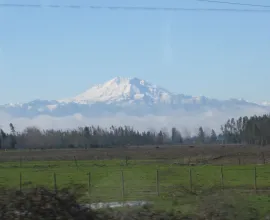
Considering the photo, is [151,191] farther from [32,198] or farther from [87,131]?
[87,131]

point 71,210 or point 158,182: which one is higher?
point 71,210

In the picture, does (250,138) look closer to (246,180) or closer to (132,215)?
(246,180)

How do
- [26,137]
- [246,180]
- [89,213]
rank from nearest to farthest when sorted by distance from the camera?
[89,213], [246,180], [26,137]

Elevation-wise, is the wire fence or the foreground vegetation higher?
the foreground vegetation

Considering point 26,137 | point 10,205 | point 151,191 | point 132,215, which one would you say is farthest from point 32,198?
point 26,137

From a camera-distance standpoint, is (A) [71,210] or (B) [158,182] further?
(B) [158,182]

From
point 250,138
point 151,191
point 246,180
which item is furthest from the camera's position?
point 250,138

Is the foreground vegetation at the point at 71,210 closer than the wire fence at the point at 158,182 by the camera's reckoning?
Yes

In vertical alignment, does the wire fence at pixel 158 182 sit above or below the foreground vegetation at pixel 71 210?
below

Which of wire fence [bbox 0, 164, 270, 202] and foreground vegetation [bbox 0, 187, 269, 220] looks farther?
wire fence [bbox 0, 164, 270, 202]

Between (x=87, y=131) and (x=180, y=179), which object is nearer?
(x=180, y=179)

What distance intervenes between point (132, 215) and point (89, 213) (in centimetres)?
97

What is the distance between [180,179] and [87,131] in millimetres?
154208

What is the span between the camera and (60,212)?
10555mm
